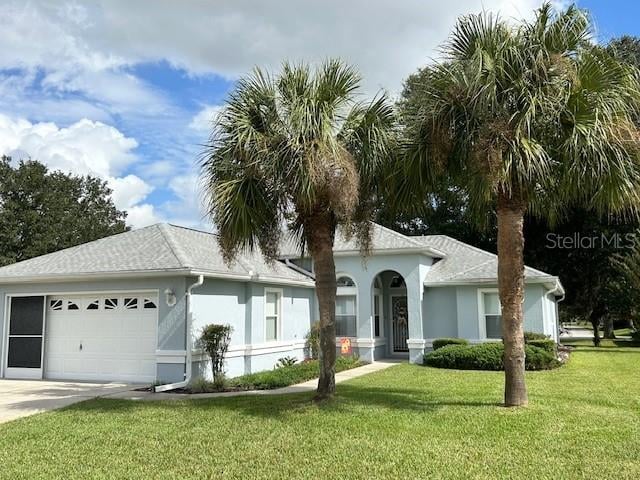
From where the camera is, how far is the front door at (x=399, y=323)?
80.0 ft

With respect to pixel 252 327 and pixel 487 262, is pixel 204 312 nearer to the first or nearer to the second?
pixel 252 327

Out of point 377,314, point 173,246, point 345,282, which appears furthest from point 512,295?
point 377,314

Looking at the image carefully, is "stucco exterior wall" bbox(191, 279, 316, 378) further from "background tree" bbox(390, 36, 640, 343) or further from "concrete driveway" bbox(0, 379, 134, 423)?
"background tree" bbox(390, 36, 640, 343)

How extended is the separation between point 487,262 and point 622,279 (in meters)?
13.9

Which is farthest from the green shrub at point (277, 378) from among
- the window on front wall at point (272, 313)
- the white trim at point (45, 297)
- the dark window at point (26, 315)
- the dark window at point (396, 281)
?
the dark window at point (396, 281)

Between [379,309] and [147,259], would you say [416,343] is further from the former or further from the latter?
[147,259]

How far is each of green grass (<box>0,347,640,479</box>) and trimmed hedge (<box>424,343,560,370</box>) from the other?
4909mm

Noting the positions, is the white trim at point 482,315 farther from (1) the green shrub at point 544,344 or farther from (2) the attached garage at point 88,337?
(2) the attached garage at point 88,337

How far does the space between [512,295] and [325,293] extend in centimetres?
374

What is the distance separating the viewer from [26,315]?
55.7ft

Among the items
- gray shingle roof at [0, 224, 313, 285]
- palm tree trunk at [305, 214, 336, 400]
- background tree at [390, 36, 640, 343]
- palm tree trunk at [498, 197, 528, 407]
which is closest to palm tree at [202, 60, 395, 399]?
palm tree trunk at [305, 214, 336, 400]

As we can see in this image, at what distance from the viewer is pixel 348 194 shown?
10219 mm

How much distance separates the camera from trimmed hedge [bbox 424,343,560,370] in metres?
17.7

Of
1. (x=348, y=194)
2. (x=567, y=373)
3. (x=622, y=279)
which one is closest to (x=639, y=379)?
(x=567, y=373)
